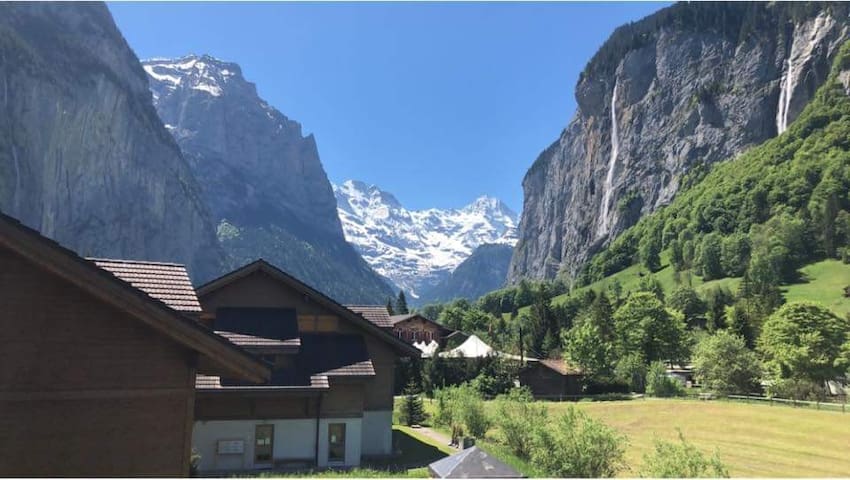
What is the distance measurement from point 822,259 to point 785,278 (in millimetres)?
12438

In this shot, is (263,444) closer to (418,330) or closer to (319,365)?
(319,365)

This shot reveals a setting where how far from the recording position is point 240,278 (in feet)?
92.8

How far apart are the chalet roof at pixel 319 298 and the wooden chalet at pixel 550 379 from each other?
42.6m

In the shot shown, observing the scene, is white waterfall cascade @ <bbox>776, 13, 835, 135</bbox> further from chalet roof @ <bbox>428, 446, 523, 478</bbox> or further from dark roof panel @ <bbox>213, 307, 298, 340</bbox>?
chalet roof @ <bbox>428, 446, 523, 478</bbox>

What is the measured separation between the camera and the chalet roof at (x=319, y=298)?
28.2 m

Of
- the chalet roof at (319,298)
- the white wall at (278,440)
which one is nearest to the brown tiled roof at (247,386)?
the white wall at (278,440)

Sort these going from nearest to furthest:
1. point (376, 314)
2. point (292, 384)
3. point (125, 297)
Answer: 1. point (125, 297)
2. point (292, 384)
3. point (376, 314)

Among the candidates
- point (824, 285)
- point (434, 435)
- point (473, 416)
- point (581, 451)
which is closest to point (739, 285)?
point (824, 285)

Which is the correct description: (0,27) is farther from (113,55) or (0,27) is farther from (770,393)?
(770,393)

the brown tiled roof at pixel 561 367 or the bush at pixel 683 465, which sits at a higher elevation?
the brown tiled roof at pixel 561 367

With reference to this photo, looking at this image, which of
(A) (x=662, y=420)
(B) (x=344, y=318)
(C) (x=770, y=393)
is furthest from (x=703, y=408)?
(B) (x=344, y=318)

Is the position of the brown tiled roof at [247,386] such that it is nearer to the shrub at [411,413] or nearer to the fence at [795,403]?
the shrub at [411,413]

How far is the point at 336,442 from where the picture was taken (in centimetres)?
2628

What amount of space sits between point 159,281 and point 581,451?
1420cm
